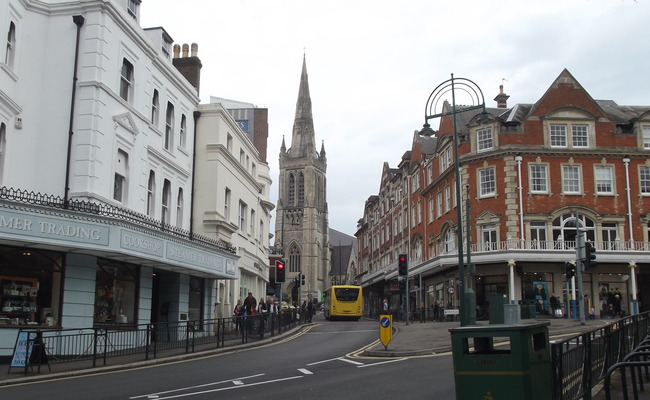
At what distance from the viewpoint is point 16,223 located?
16484 millimetres

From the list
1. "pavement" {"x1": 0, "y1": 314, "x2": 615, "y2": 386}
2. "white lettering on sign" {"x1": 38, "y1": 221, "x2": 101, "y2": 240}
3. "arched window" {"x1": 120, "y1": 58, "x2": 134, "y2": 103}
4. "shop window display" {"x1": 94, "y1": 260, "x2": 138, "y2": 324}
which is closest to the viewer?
"pavement" {"x1": 0, "y1": 314, "x2": 615, "y2": 386}

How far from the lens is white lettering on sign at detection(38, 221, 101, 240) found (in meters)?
17.2

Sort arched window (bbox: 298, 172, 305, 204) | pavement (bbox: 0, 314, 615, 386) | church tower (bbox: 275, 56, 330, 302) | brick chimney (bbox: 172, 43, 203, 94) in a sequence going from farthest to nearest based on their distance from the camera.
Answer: arched window (bbox: 298, 172, 305, 204)
church tower (bbox: 275, 56, 330, 302)
brick chimney (bbox: 172, 43, 203, 94)
pavement (bbox: 0, 314, 615, 386)

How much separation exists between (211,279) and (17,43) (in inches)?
520

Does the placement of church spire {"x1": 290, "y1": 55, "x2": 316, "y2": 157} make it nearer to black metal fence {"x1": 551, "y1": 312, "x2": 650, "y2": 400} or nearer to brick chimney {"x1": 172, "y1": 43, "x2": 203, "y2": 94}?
brick chimney {"x1": 172, "y1": 43, "x2": 203, "y2": 94}

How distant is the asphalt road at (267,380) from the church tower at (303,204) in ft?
346

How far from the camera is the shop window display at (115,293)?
66.4 feet

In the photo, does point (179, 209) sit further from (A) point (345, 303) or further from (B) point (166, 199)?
(A) point (345, 303)

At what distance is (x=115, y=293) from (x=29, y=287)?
11.0 ft

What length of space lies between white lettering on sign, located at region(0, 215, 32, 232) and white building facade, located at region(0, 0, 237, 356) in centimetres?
3

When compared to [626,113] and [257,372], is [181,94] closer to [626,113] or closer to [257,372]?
[257,372]

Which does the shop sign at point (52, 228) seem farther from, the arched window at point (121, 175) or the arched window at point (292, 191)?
the arched window at point (292, 191)

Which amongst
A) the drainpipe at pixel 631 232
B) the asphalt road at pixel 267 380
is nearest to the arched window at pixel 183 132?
the asphalt road at pixel 267 380

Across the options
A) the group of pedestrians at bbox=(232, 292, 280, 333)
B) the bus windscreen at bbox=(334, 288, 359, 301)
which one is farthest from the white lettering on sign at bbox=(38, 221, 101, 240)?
the bus windscreen at bbox=(334, 288, 359, 301)
